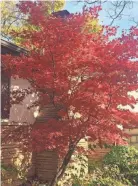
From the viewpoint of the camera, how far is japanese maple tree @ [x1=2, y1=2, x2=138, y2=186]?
9.02 metres

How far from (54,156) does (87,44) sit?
14.7 feet

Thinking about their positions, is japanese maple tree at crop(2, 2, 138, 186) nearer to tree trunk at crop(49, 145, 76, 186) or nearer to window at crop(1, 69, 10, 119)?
tree trunk at crop(49, 145, 76, 186)

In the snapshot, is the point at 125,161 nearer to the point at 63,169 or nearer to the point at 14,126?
the point at 63,169

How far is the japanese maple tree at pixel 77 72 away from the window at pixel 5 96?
5.16 feet

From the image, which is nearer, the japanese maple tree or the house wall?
the japanese maple tree

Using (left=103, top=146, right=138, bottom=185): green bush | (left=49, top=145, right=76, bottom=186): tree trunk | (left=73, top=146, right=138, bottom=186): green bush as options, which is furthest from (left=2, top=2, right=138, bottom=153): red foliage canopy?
(left=103, top=146, right=138, bottom=185): green bush

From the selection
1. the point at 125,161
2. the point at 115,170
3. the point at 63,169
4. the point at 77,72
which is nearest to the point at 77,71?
the point at 77,72

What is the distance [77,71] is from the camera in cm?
944

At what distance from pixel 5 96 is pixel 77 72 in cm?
293

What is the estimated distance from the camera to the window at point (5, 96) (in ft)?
36.3

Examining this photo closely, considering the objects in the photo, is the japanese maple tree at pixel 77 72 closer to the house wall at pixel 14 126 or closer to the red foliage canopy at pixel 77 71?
the red foliage canopy at pixel 77 71

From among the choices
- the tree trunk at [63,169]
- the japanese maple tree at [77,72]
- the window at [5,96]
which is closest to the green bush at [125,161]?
the tree trunk at [63,169]

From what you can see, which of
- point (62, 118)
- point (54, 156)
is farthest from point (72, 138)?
point (54, 156)

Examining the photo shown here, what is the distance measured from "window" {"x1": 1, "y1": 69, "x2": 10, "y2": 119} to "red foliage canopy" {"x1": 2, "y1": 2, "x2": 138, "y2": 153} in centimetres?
168
